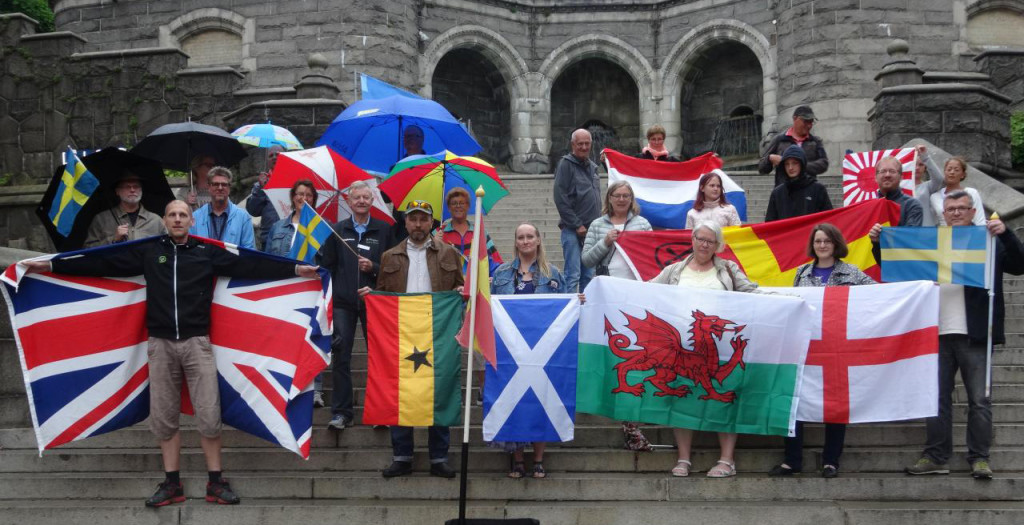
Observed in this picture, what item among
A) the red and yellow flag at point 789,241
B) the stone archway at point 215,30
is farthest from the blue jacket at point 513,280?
the stone archway at point 215,30

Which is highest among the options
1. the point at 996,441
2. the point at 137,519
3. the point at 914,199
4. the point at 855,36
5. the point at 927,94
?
the point at 855,36

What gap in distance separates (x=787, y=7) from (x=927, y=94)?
6.09m

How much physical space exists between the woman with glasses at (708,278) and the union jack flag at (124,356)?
2812 mm

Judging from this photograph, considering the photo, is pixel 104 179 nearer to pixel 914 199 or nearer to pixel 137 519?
pixel 137 519

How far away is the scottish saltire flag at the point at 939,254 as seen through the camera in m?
8.17

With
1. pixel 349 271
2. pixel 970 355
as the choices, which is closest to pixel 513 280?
pixel 349 271

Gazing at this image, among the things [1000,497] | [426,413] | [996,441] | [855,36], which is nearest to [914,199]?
[996,441]

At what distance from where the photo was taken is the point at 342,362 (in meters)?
8.82

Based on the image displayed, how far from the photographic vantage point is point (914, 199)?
940 centimetres

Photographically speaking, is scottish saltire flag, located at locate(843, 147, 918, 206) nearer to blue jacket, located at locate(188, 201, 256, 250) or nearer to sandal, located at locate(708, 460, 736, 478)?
sandal, located at locate(708, 460, 736, 478)

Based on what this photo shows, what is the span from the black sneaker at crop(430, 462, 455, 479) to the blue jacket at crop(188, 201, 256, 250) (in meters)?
2.69

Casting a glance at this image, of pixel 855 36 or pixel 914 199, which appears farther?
pixel 855 36

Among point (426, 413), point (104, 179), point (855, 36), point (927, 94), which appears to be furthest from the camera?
point (855, 36)

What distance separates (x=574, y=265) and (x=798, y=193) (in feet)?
7.75
